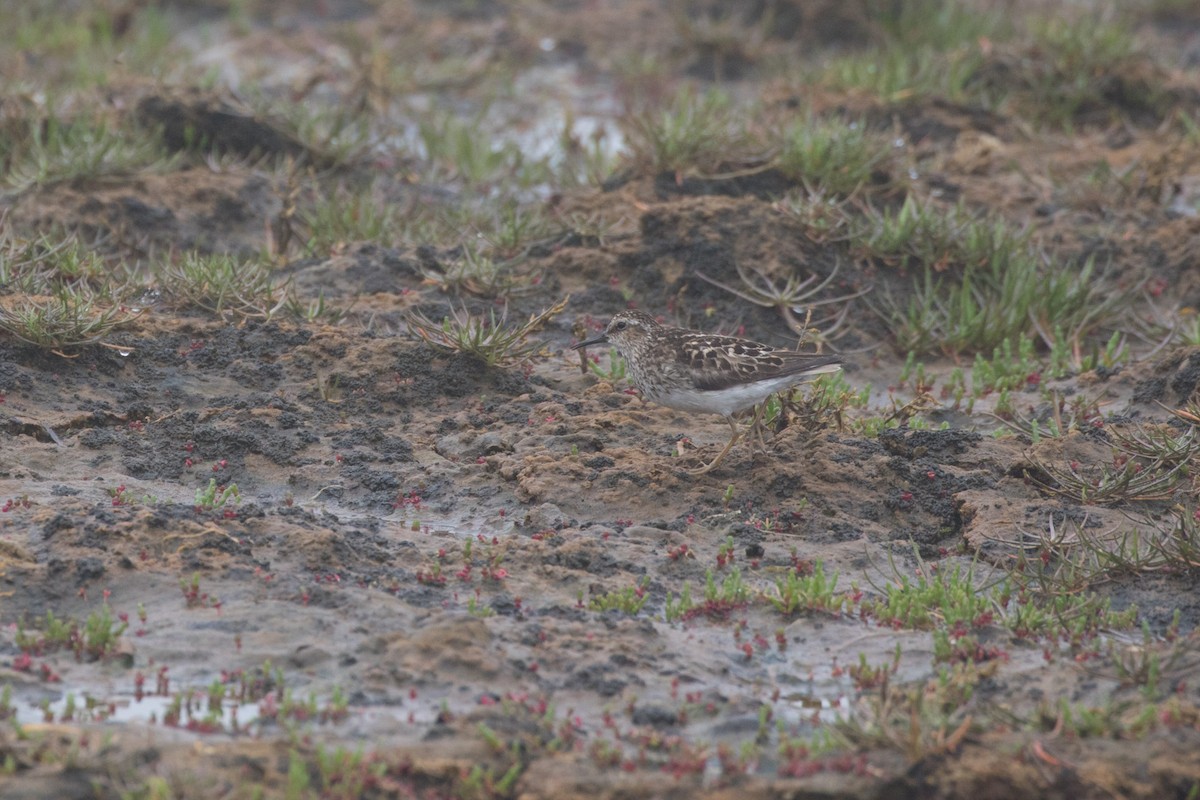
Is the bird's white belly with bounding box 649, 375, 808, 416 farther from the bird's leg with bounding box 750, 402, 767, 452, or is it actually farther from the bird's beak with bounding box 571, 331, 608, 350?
the bird's beak with bounding box 571, 331, 608, 350

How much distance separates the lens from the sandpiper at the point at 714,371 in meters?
7.41

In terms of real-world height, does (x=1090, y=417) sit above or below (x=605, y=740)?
below

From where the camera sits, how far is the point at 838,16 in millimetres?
15938

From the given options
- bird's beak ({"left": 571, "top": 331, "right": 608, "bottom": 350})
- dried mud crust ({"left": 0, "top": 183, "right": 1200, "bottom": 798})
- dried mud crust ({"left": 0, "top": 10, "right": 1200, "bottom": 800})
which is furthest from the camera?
bird's beak ({"left": 571, "top": 331, "right": 608, "bottom": 350})

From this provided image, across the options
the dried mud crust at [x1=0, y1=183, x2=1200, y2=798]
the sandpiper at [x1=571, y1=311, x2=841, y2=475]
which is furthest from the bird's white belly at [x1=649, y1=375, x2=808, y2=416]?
the dried mud crust at [x1=0, y1=183, x2=1200, y2=798]

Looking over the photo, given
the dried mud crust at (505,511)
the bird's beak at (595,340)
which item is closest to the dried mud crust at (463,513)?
the dried mud crust at (505,511)

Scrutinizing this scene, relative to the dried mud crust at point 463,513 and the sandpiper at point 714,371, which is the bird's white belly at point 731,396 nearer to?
the sandpiper at point 714,371

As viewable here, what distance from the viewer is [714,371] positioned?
7477 millimetres

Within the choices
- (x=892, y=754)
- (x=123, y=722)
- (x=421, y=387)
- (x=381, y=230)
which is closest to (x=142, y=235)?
(x=381, y=230)

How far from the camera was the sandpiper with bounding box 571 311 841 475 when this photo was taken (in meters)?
7.41

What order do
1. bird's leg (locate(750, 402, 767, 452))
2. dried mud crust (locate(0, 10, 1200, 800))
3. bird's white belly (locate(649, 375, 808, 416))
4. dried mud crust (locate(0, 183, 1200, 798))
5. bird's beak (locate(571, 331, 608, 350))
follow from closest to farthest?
1. dried mud crust (locate(0, 10, 1200, 800))
2. dried mud crust (locate(0, 183, 1200, 798))
3. bird's white belly (locate(649, 375, 808, 416))
4. bird's leg (locate(750, 402, 767, 452))
5. bird's beak (locate(571, 331, 608, 350))

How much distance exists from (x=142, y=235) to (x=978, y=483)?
640cm

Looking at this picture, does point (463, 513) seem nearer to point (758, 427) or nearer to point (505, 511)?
point (505, 511)

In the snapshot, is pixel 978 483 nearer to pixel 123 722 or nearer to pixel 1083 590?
pixel 1083 590
